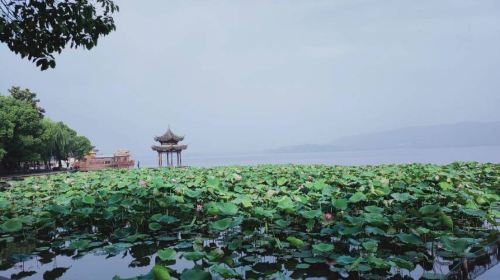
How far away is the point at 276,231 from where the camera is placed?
18.5 ft

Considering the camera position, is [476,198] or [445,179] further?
[445,179]

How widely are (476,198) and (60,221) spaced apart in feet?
23.9

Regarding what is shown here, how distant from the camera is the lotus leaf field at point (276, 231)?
4094 millimetres


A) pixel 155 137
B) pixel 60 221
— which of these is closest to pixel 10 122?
pixel 155 137

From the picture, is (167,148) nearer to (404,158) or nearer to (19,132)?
(19,132)

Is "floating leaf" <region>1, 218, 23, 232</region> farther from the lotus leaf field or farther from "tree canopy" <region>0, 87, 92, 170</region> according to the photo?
"tree canopy" <region>0, 87, 92, 170</region>

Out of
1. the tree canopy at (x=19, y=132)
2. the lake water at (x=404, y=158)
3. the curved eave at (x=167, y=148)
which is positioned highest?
the tree canopy at (x=19, y=132)

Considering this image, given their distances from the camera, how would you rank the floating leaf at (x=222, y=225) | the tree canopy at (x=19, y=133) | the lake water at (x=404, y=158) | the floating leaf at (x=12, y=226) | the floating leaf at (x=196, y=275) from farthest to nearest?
the lake water at (x=404, y=158), the tree canopy at (x=19, y=133), the floating leaf at (x=12, y=226), the floating leaf at (x=222, y=225), the floating leaf at (x=196, y=275)

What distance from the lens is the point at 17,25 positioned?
4.05m

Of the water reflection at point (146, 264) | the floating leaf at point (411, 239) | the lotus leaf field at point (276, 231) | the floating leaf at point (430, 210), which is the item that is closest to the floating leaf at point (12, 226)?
the lotus leaf field at point (276, 231)

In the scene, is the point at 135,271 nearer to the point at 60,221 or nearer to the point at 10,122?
the point at 60,221

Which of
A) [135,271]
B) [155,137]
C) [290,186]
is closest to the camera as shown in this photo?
[135,271]

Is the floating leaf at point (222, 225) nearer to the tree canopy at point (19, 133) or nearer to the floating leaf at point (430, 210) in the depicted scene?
the floating leaf at point (430, 210)

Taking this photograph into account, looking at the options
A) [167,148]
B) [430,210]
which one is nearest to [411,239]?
[430,210]
